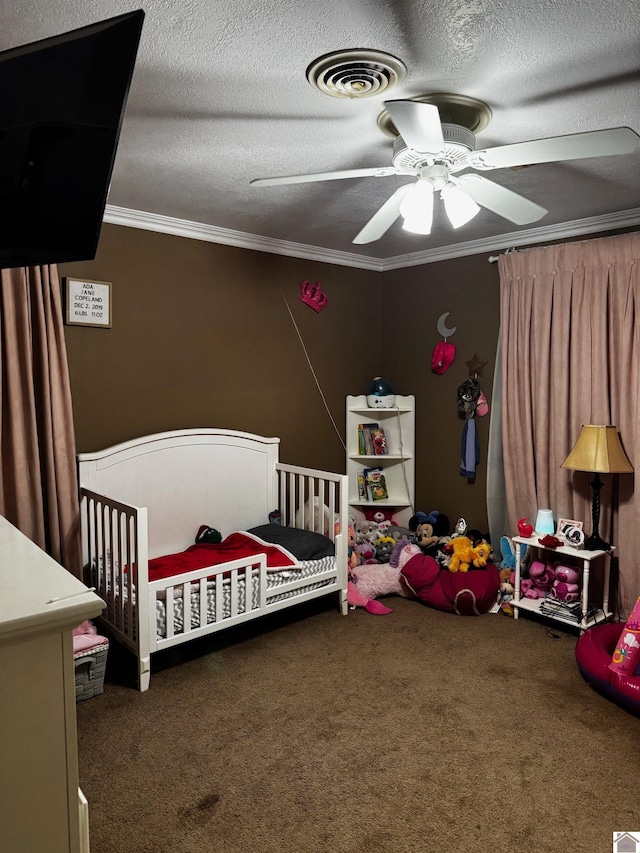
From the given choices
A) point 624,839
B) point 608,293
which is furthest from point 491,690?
point 608,293

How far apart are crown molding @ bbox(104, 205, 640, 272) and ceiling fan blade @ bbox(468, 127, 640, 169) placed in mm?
1796

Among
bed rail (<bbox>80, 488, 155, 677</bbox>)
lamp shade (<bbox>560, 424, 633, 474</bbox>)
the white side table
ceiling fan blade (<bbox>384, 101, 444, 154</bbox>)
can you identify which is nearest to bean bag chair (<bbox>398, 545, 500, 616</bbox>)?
the white side table

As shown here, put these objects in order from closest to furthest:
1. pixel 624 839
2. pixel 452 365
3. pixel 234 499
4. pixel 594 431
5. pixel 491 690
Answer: pixel 624 839 < pixel 491 690 < pixel 594 431 < pixel 234 499 < pixel 452 365

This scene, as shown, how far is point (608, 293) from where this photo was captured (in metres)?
3.35

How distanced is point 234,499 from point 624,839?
2.55 metres

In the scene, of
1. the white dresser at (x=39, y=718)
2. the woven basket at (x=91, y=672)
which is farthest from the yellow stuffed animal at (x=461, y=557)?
the white dresser at (x=39, y=718)

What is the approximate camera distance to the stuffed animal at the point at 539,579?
3.49m

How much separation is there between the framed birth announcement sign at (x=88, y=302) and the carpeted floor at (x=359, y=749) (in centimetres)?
172

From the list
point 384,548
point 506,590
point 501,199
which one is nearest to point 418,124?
point 501,199

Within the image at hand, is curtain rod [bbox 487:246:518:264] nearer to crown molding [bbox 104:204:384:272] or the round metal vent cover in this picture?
crown molding [bbox 104:204:384:272]

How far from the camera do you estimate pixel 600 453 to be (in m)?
3.17

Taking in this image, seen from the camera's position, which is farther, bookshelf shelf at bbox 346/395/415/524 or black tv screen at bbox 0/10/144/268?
bookshelf shelf at bbox 346/395/415/524

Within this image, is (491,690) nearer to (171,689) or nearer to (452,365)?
(171,689)

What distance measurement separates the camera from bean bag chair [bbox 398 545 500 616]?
3455 mm
